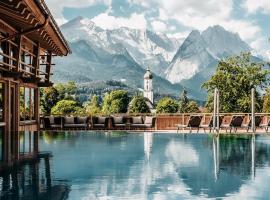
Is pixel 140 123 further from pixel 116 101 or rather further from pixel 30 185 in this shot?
pixel 116 101

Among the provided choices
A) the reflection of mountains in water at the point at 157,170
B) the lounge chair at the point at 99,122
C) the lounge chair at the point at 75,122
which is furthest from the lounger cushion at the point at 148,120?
the reflection of mountains in water at the point at 157,170

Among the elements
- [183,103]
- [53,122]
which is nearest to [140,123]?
[53,122]

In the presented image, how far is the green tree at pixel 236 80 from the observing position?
A: 1540 inches

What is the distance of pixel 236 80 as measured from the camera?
39312mm

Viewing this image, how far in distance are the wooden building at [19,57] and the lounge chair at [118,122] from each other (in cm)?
374

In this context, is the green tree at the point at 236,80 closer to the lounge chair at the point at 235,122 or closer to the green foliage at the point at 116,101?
the lounge chair at the point at 235,122

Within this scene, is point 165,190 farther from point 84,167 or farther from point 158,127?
point 158,127

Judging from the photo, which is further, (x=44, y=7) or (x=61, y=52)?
(x=61, y=52)

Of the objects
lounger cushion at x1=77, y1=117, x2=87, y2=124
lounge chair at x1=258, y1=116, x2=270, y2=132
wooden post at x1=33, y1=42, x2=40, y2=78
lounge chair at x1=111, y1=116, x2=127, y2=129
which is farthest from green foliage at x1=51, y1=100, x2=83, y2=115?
wooden post at x1=33, y1=42, x2=40, y2=78

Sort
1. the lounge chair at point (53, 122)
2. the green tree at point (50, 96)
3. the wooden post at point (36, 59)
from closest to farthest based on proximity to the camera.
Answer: the wooden post at point (36, 59), the lounge chair at point (53, 122), the green tree at point (50, 96)

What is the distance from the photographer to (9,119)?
14.3 metres

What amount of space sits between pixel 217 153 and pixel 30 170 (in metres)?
4.64

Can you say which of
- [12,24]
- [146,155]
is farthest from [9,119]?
[146,155]

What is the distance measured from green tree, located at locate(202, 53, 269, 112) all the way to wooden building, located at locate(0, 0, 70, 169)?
22482mm
